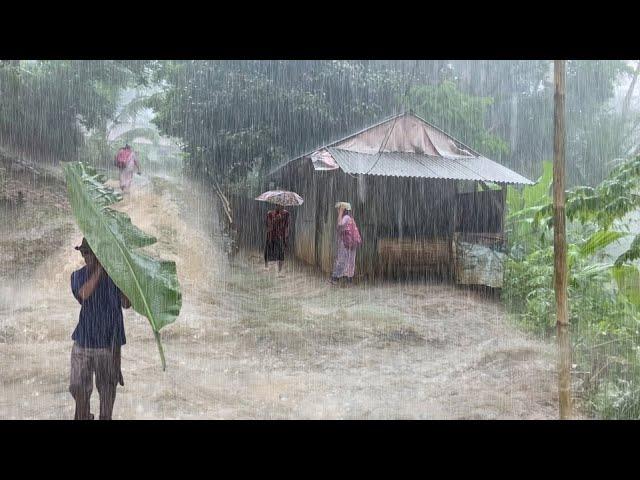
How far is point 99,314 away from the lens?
3.88 m

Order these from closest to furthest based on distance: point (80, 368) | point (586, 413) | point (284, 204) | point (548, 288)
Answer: point (80, 368)
point (586, 413)
point (548, 288)
point (284, 204)

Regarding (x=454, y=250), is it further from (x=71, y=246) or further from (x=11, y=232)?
(x=11, y=232)

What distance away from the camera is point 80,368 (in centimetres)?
402

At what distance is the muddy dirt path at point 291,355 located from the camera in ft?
14.7

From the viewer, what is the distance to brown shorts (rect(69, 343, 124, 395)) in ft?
13.1

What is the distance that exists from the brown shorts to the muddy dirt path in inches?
10.8

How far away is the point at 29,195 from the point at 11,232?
45cm

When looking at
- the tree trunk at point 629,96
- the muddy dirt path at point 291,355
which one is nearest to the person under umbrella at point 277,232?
the muddy dirt path at point 291,355

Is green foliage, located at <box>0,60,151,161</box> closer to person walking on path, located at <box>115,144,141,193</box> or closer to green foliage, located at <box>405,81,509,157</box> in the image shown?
person walking on path, located at <box>115,144,141,193</box>

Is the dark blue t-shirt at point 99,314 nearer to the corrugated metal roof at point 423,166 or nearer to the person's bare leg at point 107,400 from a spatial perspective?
the person's bare leg at point 107,400

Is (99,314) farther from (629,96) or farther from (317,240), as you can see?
(629,96)

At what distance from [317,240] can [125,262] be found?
2.47 m

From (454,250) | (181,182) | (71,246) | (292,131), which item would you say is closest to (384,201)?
(454,250)

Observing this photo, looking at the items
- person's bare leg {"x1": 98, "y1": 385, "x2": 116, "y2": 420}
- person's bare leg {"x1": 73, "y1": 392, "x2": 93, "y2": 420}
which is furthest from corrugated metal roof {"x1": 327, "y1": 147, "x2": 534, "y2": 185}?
person's bare leg {"x1": 73, "y1": 392, "x2": 93, "y2": 420}
